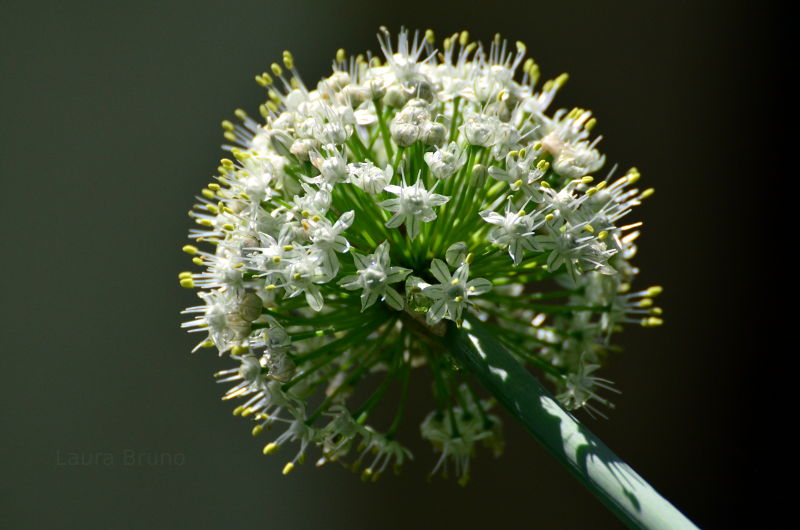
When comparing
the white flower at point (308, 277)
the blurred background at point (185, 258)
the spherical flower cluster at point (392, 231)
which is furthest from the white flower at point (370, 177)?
the blurred background at point (185, 258)

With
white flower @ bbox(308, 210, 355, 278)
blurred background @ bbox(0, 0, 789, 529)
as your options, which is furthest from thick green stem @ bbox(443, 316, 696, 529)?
blurred background @ bbox(0, 0, 789, 529)

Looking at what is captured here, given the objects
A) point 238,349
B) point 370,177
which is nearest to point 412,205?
point 370,177

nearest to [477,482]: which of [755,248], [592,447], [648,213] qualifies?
[648,213]

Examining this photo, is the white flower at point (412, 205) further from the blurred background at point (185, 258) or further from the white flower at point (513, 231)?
the blurred background at point (185, 258)

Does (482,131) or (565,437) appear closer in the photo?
(565,437)

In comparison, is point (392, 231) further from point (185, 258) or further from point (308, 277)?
point (185, 258)
